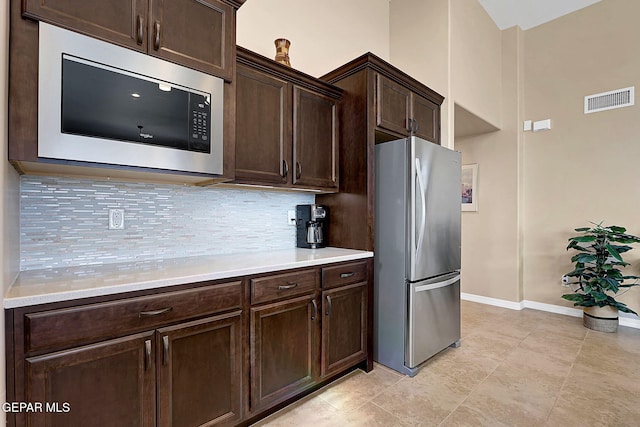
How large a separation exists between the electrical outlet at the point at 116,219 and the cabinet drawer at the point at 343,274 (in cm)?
122

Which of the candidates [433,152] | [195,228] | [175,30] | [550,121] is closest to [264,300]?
[195,228]

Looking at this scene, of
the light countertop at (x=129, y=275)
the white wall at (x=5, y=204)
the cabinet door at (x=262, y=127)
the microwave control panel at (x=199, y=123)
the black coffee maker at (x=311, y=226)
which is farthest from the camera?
the black coffee maker at (x=311, y=226)

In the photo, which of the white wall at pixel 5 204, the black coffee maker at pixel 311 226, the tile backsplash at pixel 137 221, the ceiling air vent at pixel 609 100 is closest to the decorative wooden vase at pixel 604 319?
the ceiling air vent at pixel 609 100

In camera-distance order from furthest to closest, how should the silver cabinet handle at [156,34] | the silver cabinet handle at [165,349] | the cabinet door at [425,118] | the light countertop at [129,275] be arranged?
the cabinet door at [425,118] < the silver cabinet handle at [156,34] < the silver cabinet handle at [165,349] < the light countertop at [129,275]

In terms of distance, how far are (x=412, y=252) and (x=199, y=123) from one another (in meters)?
1.66

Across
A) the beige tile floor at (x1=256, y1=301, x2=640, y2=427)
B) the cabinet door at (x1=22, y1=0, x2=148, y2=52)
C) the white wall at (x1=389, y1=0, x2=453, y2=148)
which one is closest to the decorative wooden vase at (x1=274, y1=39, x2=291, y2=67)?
the cabinet door at (x1=22, y1=0, x2=148, y2=52)

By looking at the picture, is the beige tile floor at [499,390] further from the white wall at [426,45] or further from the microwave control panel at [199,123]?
the white wall at [426,45]

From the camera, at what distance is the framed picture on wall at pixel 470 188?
431cm

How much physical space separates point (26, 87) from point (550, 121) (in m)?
4.88

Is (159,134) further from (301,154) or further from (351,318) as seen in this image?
(351,318)

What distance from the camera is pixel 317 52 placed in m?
2.79

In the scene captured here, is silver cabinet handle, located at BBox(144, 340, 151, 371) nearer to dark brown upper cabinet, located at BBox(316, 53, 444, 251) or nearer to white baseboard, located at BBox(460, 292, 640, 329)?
dark brown upper cabinet, located at BBox(316, 53, 444, 251)

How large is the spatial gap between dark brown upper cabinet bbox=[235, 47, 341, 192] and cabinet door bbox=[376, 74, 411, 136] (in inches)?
13.4

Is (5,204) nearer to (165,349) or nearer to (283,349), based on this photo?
(165,349)
